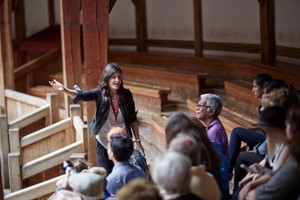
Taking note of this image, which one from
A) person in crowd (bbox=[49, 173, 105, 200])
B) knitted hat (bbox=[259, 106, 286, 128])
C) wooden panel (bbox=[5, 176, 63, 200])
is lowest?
wooden panel (bbox=[5, 176, 63, 200])

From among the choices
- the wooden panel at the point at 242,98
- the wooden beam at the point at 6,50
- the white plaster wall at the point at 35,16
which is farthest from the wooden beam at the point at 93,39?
the white plaster wall at the point at 35,16

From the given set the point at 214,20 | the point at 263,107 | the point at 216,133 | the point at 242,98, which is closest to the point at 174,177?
the point at 263,107

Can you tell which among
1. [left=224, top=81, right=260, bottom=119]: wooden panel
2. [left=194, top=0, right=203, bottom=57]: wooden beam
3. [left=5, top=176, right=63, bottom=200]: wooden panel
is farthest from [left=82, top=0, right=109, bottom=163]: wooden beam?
[left=194, top=0, right=203, bottom=57]: wooden beam

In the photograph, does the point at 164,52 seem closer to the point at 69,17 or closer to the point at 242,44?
the point at 242,44

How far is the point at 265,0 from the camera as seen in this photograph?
8.70 metres

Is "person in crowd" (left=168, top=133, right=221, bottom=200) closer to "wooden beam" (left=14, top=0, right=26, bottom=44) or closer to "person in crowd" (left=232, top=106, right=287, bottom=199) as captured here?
"person in crowd" (left=232, top=106, right=287, bottom=199)

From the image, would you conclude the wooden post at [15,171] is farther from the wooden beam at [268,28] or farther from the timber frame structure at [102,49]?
the wooden beam at [268,28]

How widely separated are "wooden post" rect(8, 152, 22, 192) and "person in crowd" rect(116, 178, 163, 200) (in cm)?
352

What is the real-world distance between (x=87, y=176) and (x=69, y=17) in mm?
4248

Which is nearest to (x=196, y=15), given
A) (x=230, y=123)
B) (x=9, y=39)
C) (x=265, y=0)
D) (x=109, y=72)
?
(x=265, y=0)

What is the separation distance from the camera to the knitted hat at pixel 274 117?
3.53 meters

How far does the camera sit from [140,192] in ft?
9.29

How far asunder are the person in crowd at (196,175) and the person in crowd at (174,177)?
22 cm

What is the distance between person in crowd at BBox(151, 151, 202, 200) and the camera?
2.92m
